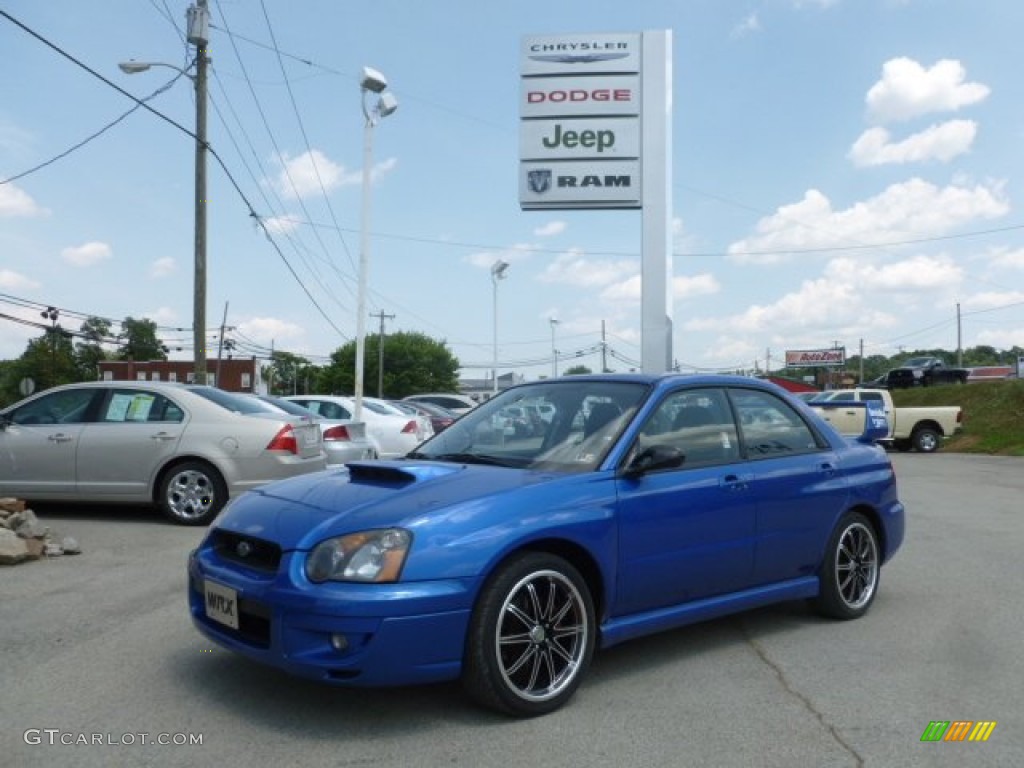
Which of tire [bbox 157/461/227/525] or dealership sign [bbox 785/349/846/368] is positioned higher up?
dealership sign [bbox 785/349/846/368]

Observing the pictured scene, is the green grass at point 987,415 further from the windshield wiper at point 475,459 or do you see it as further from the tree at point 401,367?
the tree at point 401,367

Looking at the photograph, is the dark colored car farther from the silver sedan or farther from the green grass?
the green grass

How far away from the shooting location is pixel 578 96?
812 inches

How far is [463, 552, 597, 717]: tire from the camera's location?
3.72 metres

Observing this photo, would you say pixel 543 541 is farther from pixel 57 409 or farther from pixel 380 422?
pixel 380 422

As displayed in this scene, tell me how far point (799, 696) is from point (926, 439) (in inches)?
985

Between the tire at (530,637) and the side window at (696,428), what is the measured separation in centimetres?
95

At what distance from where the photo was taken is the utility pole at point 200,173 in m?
17.4

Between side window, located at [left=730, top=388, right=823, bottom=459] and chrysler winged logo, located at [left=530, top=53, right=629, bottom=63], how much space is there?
16606mm

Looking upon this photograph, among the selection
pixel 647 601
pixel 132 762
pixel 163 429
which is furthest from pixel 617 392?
pixel 163 429

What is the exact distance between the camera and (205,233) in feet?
57.5

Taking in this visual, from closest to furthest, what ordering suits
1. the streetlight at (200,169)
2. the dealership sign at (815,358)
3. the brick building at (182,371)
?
the streetlight at (200,169) < the dealership sign at (815,358) < the brick building at (182,371)

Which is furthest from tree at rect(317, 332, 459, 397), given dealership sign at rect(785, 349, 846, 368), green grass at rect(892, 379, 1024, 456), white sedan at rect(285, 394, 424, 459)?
white sedan at rect(285, 394, 424, 459)

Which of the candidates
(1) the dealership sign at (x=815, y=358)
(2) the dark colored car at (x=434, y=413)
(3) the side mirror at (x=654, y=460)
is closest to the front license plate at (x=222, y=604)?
(3) the side mirror at (x=654, y=460)
